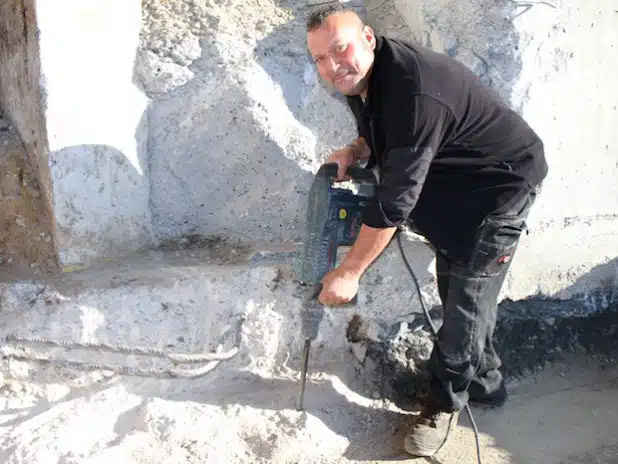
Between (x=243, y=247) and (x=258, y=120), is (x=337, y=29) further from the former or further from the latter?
(x=243, y=247)

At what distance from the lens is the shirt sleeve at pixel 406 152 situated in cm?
195

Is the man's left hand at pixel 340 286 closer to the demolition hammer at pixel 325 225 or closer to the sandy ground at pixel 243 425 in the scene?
the demolition hammer at pixel 325 225

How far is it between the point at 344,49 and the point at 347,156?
0.53 metres

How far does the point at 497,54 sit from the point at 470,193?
0.99 m

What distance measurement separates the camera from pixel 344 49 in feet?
6.64

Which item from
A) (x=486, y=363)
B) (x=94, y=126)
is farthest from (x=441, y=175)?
(x=94, y=126)

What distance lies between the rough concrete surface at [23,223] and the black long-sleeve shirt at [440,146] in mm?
1382

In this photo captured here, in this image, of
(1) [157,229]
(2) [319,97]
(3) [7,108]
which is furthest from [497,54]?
(3) [7,108]

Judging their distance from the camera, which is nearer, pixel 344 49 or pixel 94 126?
pixel 344 49

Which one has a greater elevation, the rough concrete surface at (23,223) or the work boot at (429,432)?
the rough concrete surface at (23,223)

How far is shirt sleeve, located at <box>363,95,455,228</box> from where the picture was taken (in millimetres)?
1949

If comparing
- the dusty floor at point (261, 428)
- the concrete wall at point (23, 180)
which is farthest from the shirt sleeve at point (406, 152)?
the concrete wall at point (23, 180)

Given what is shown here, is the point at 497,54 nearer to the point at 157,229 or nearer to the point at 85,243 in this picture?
the point at 157,229

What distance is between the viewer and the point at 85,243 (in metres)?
2.79
